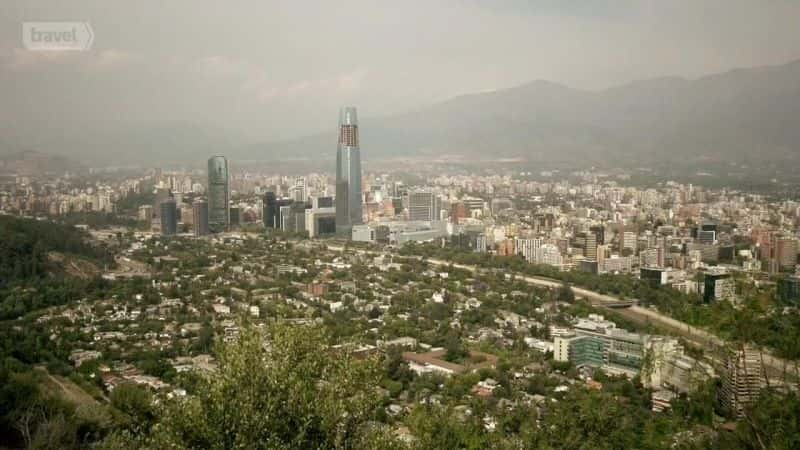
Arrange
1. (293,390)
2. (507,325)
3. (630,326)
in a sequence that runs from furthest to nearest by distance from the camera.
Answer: (507,325) < (630,326) < (293,390)

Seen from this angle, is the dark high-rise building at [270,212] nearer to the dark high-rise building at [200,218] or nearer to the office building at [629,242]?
the dark high-rise building at [200,218]

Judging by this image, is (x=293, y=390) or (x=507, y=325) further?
(x=507, y=325)

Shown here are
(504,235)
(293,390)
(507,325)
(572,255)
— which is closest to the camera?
(293,390)

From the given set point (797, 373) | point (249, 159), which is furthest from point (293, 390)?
point (249, 159)

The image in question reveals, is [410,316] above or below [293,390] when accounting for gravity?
below

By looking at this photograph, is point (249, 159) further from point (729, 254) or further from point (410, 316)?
point (729, 254)

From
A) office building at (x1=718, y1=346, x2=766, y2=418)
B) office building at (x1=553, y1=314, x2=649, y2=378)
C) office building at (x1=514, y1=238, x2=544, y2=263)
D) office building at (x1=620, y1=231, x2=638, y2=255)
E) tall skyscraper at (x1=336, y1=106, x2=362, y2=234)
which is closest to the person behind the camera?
office building at (x1=718, y1=346, x2=766, y2=418)

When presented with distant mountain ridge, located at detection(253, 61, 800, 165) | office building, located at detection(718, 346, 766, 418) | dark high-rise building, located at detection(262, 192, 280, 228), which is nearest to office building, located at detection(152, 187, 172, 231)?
dark high-rise building, located at detection(262, 192, 280, 228)

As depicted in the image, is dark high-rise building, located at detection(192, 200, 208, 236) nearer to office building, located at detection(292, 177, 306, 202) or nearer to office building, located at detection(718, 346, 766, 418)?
office building, located at detection(292, 177, 306, 202)
